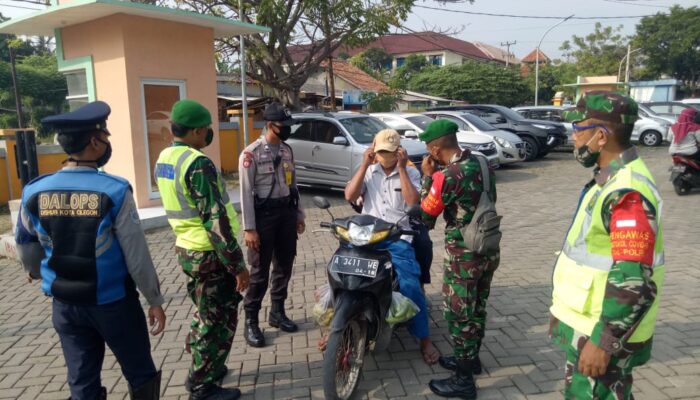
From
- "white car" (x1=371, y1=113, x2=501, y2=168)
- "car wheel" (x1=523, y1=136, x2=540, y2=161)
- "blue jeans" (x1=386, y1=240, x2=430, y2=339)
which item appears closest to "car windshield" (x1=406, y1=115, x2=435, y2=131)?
"white car" (x1=371, y1=113, x2=501, y2=168)

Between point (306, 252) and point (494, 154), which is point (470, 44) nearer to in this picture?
point (494, 154)

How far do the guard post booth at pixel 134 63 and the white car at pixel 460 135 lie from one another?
4.91 metres

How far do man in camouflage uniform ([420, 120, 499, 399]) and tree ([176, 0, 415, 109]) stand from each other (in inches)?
417

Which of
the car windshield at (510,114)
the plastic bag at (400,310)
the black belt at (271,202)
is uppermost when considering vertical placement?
the car windshield at (510,114)

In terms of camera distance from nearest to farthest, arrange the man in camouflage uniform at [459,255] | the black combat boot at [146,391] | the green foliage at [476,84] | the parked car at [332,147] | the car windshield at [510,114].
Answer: the black combat boot at [146,391], the man in camouflage uniform at [459,255], the parked car at [332,147], the car windshield at [510,114], the green foliage at [476,84]

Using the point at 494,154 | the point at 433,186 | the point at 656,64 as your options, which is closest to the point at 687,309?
the point at 433,186

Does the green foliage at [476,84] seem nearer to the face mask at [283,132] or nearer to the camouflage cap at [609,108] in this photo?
the face mask at [283,132]

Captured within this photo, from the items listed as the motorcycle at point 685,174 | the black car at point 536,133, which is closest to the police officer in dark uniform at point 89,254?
the motorcycle at point 685,174

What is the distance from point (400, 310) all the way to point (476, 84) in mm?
36253

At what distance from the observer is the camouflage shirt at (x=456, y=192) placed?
9.96 feet

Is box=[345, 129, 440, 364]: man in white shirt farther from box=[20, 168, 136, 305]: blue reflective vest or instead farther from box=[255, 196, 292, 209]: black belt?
box=[20, 168, 136, 305]: blue reflective vest

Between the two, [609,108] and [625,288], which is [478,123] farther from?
[625,288]

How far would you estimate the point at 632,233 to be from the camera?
1.80 m

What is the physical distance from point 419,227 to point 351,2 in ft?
34.9
